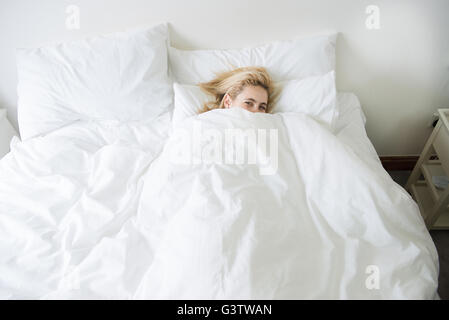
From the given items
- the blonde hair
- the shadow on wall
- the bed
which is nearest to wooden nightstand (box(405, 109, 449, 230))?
the shadow on wall

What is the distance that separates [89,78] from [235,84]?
27.5 inches

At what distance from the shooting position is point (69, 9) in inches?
52.4

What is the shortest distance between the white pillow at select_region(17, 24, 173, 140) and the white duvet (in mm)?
322

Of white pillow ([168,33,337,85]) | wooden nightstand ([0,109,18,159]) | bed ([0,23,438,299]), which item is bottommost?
wooden nightstand ([0,109,18,159])

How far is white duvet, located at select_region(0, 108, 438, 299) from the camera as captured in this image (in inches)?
26.6

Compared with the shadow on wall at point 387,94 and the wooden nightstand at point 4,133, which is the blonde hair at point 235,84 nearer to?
the shadow on wall at point 387,94

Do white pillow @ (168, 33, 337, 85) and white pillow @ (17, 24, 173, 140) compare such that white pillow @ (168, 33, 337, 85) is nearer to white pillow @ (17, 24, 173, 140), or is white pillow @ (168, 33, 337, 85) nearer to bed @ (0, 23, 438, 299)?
white pillow @ (17, 24, 173, 140)

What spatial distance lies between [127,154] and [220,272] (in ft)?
2.18

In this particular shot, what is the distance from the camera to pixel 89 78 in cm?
131

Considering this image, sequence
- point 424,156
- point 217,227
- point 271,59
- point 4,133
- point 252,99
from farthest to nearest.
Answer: point 4,133
point 424,156
point 271,59
point 252,99
point 217,227

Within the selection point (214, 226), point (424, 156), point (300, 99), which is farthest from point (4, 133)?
point (424, 156)

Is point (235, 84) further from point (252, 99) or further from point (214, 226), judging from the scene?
point (214, 226)

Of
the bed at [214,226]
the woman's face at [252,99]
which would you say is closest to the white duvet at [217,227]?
the bed at [214,226]
